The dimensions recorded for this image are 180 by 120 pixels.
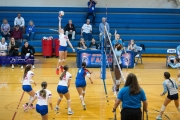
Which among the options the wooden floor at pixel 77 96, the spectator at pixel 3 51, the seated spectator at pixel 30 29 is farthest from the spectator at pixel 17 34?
the wooden floor at pixel 77 96

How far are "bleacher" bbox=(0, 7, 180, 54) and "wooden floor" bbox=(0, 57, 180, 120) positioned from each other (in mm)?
4129

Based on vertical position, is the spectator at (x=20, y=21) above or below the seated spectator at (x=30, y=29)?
above

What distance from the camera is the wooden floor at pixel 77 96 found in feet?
40.0

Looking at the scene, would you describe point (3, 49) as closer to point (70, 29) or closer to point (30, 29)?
point (30, 29)

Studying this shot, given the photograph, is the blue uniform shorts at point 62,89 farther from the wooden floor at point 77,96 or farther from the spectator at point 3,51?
the spectator at point 3,51

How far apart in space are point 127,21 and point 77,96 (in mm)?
13997

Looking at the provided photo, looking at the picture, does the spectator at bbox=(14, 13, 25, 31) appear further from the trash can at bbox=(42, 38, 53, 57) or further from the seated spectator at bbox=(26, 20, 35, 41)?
the trash can at bbox=(42, 38, 53, 57)

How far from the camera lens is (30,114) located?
1227cm

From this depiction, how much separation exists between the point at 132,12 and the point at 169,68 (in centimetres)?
839

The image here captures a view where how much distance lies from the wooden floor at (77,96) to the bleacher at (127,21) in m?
4.13

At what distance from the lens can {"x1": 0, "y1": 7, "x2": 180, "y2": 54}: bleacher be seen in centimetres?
2617

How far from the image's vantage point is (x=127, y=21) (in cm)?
2738

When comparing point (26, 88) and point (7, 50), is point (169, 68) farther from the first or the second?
point (26, 88)

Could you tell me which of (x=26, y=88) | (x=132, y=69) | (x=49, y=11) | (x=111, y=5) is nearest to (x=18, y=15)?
(x=49, y=11)
